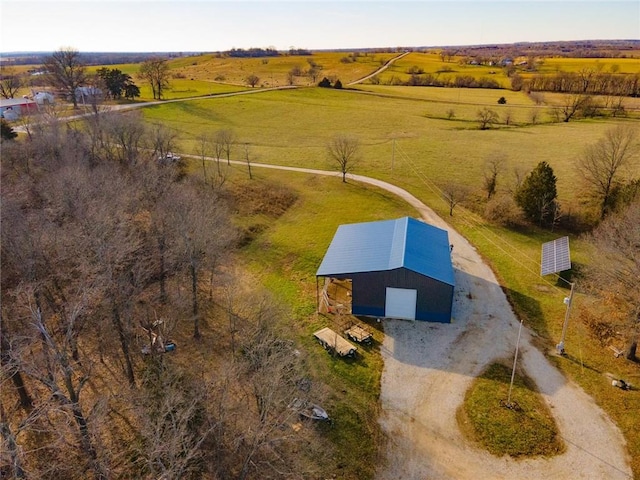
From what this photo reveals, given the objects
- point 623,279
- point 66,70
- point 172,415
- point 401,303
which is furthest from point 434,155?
point 66,70

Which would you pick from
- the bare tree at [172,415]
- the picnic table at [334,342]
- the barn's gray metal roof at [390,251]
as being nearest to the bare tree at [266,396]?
the bare tree at [172,415]

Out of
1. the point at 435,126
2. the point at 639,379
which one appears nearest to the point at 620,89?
the point at 435,126

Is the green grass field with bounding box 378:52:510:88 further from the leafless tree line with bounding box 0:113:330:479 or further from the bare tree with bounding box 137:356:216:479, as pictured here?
the bare tree with bounding box 137:356:216:479

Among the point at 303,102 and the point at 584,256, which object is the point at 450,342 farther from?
the point at 303,102

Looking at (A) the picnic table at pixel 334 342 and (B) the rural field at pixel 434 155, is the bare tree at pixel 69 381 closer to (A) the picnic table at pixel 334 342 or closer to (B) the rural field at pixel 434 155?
(A) the picnic table at pixel 334 342

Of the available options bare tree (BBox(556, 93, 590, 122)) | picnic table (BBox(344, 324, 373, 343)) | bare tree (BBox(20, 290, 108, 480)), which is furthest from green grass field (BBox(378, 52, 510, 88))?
bare tree (BBox(20, 290, 108, 480))
